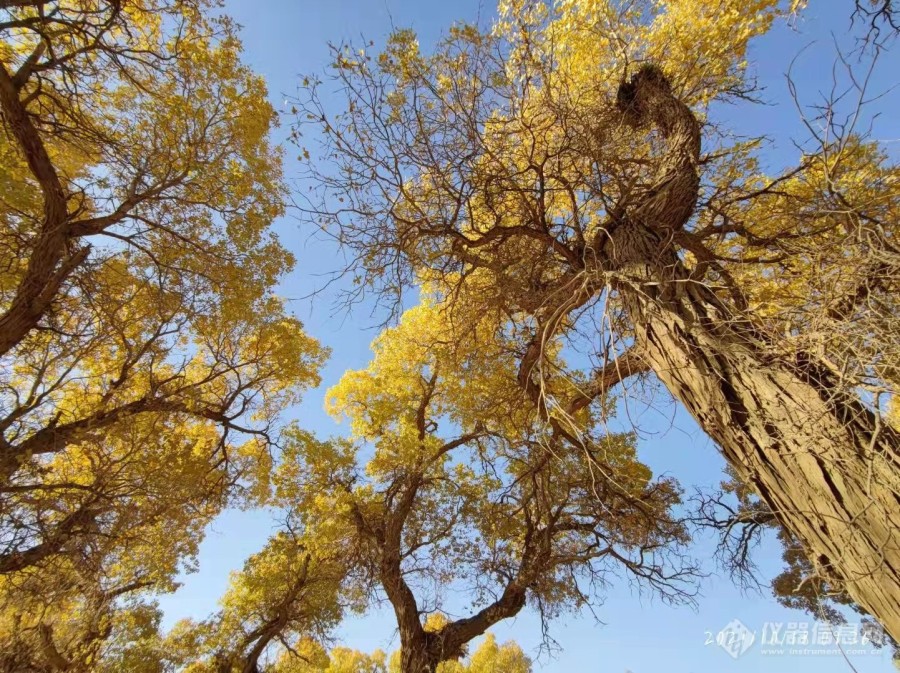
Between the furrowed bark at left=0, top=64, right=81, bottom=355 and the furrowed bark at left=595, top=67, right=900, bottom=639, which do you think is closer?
the furrowed bark at left=595, top=67, right=900, bottom=639

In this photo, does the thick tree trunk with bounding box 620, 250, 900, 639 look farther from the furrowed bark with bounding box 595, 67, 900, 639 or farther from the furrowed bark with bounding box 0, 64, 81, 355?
the furrowed bark with bounding box 0, 64, 81, 355

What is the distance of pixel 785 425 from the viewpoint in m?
1.62

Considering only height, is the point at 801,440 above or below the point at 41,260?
below

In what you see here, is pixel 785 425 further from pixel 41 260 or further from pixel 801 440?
pixel 41 260

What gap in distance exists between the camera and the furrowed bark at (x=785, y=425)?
4.48 ft

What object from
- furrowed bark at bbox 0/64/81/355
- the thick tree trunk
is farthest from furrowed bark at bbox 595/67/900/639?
furrowed bark at bbox 0/64/81/355

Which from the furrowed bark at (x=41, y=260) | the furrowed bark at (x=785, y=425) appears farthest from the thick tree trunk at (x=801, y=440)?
the furrowed bark at (x=41, y=260)

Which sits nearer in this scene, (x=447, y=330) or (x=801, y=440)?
(x=801, y=440)

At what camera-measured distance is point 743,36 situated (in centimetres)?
414

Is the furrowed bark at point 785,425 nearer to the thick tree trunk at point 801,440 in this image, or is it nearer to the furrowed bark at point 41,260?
the thick tree trunk at point 801,440

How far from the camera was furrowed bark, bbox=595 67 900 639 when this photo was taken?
1.37m

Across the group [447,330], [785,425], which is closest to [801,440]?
[785,425]

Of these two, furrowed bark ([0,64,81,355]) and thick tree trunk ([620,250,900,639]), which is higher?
furrowed bark ([0,64,81,355])

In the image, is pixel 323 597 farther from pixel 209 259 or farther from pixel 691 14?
pixel 691 14
